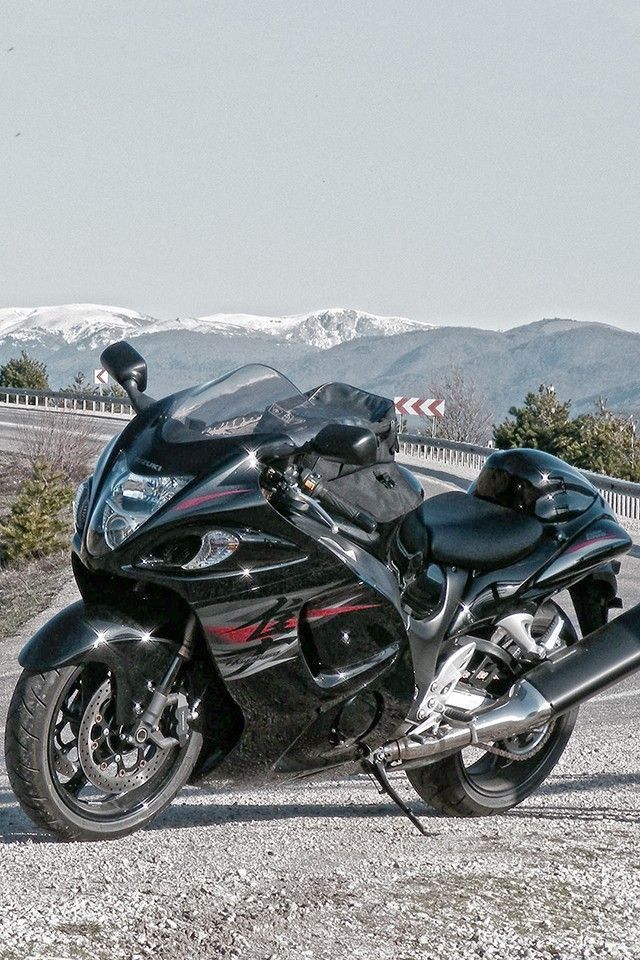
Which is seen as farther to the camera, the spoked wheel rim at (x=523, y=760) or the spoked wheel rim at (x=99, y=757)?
the spoked wheel rim at (x=523, y=760)

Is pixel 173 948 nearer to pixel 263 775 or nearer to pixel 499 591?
pixel 263 775

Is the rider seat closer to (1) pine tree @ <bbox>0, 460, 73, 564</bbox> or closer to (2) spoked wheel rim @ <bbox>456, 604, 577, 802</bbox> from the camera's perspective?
(2) spoked wheel rim @ <bbox>456, 604, 577, 802</bbox>

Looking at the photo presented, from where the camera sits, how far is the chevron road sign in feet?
127

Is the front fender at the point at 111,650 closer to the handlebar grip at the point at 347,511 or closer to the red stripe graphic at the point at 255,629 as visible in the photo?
the red stripe graphic at the point at 255,629

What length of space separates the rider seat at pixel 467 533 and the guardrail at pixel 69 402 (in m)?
45.1

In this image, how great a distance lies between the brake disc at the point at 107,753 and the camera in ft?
15.6

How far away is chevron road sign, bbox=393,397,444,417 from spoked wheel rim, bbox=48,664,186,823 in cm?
3267

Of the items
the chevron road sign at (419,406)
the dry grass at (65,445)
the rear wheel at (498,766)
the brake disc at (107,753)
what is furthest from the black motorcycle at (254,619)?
the dry grass at (65,445)

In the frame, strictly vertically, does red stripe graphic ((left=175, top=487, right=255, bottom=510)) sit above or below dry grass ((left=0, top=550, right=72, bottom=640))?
above

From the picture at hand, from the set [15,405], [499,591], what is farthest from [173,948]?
[15,405]

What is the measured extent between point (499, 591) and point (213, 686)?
4.08 ft

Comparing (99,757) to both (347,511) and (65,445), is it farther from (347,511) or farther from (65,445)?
(65,445)

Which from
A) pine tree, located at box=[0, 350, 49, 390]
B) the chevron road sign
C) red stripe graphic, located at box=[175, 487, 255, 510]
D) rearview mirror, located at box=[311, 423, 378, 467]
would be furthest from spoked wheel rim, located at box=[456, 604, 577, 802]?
pine tree, located at box=[0, 350, 49, 390]

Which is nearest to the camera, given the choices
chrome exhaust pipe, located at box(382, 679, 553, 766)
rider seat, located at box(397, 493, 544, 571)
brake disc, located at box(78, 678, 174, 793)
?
brake disc, located at box(78, 678, 174, 793)
